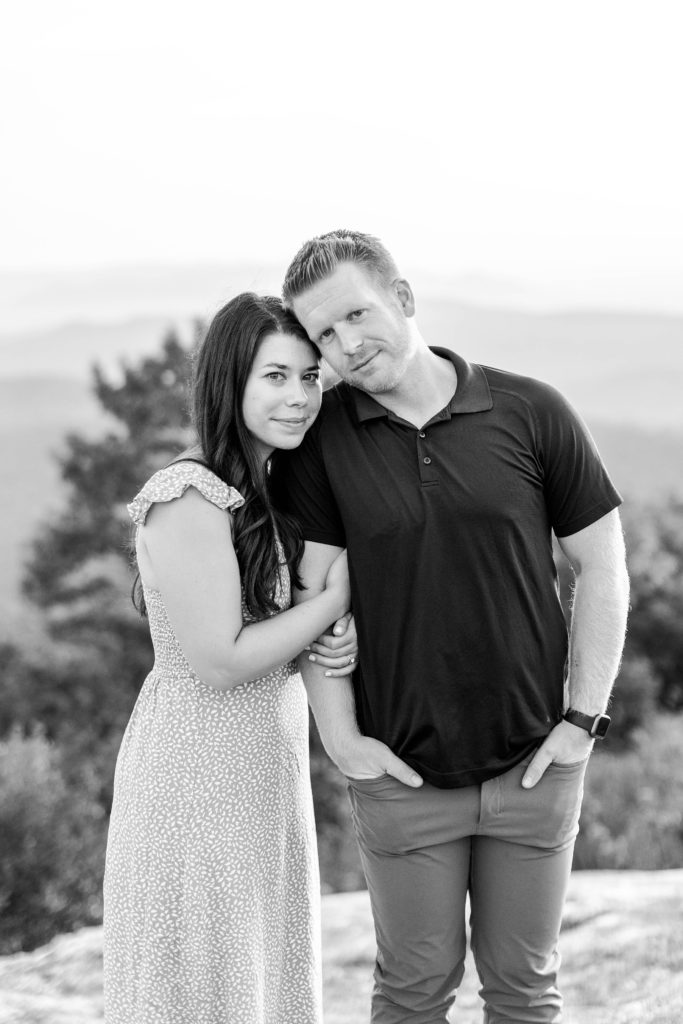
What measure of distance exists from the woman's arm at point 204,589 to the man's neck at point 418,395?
1.71 feet

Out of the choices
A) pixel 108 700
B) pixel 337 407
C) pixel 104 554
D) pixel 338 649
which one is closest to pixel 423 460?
pixel 337 407

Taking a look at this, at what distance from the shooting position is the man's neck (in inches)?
100

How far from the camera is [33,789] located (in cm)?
902

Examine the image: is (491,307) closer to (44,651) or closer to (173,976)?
(44,651)

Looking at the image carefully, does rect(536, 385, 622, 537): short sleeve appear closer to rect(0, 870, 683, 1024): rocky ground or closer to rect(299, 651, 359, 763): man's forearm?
rect(299, 651, 359, 763): man's forearm

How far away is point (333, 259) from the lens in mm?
2488

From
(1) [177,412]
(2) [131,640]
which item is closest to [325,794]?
(2) [131,640]

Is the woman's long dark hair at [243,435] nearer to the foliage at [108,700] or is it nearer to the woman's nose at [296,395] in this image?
the woman's nose at [296,395]

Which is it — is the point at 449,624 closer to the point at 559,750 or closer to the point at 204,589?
the point at 559,750

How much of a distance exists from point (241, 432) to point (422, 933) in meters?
1.31

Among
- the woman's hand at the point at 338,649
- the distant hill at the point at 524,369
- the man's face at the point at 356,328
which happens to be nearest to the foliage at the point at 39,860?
the woman's hand at the point at 338,649

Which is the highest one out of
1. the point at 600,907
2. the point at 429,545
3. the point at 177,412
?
the point at 177,412

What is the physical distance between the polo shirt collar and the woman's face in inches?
5.8

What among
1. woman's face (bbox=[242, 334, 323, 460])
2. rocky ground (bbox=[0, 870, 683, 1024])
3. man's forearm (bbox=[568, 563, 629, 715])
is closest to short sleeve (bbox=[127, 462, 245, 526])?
woman's face (bbox=[242, 334, 323, 460])
